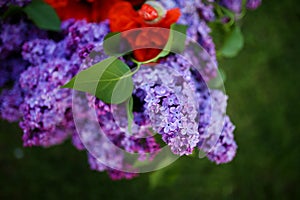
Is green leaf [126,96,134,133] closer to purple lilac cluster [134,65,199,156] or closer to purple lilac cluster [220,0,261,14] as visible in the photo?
purple lilac cluster [134,65,199,156]

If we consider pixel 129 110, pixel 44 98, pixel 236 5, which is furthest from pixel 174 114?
pixel 236 5

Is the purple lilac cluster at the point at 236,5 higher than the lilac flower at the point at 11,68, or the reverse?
Answer: the purple lilac cluster at the point at 236,5

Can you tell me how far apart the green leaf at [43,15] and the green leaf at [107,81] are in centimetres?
14

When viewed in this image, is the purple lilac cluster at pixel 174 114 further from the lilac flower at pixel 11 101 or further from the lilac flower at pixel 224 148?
the lilac flower at pixel 11 101

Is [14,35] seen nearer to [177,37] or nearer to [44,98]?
[44,98]

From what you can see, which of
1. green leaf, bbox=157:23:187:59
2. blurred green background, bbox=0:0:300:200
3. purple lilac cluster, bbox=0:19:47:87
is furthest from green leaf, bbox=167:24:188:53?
blurred green background, bbox=0:0:300:200

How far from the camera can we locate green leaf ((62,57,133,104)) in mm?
422

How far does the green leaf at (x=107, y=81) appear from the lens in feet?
1.38

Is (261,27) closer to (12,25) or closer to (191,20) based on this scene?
(191,20)

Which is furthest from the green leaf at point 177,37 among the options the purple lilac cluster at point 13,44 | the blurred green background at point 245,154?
the blurred green background at point 245,154

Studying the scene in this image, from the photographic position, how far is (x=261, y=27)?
1.29 metres

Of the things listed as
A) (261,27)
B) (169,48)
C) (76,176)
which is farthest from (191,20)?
(261,27)

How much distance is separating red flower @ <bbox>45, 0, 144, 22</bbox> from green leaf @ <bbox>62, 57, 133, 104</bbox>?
126 millimetres

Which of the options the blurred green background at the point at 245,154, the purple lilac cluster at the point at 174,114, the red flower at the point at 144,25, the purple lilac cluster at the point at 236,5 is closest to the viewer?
the purple lilac cluster at the point at 174,114
